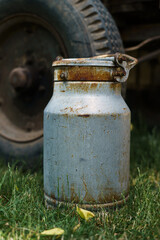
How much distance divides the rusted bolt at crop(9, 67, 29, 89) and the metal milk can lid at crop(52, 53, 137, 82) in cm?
60

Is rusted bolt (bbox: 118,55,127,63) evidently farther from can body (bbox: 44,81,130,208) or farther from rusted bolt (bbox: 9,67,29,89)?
rusted bolt (bbox: 9,67,29,89)

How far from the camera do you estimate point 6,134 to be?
6.70ft

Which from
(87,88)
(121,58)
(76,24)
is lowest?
(87,88)

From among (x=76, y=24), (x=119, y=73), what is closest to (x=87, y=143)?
(x=119, y=73)

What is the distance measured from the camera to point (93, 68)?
1354 millimetres

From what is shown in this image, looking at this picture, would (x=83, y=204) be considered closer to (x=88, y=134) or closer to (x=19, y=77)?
(x=88, y=134)

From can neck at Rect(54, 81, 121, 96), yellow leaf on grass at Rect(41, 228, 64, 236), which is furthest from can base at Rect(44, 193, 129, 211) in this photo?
can neck at Rect(54, 81, 121, 96)

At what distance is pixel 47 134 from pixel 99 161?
0.88 feet

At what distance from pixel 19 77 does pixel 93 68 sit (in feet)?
2.46

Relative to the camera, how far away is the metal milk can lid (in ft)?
4.44

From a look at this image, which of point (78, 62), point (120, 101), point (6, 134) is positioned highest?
point (78, 62)

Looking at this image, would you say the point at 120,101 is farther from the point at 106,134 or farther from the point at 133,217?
the point at 133,217

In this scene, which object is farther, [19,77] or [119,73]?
[19,77]

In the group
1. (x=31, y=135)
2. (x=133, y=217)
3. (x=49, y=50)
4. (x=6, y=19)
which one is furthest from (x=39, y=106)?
(x=133, y=217)
